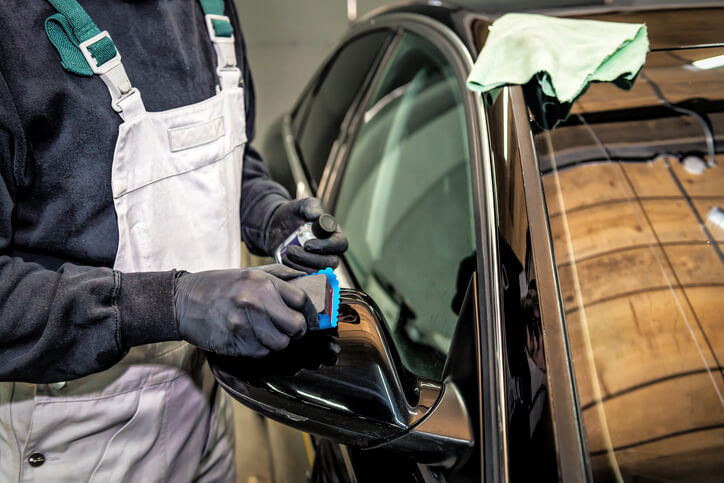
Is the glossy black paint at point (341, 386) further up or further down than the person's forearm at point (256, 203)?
further down

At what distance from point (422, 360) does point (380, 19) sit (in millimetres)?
1109

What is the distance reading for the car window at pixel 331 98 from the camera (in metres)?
1.67

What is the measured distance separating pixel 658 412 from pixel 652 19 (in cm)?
84

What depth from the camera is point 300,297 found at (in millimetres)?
803

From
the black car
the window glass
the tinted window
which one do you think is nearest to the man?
the black car

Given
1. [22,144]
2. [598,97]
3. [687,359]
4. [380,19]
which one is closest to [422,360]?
[687,359]

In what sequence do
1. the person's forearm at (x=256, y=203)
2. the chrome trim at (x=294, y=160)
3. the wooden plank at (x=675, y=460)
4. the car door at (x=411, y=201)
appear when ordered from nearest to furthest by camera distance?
the wooden plank at (x=675, y=460), the car door at (x=411, y=201), the person's forearm at (x=256, y=203), the chrome trim at (x=294, y=160)

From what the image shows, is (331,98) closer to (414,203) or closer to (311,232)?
(414,203)

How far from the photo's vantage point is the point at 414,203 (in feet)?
4.39

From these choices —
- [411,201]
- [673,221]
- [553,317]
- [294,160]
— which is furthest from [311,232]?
[294,160]

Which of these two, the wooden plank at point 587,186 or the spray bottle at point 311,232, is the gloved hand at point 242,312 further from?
the wooden plank at point 587,186

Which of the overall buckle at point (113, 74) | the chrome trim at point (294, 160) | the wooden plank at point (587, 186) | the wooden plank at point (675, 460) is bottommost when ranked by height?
the wooden plank at point (675, 460)

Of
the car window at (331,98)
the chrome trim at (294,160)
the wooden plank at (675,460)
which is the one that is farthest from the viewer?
the car window at (331,98)

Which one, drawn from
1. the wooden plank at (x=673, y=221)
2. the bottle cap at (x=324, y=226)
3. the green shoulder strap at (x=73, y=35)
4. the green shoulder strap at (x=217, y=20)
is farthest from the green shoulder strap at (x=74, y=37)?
the wooden plank at (x=673, y=221)
